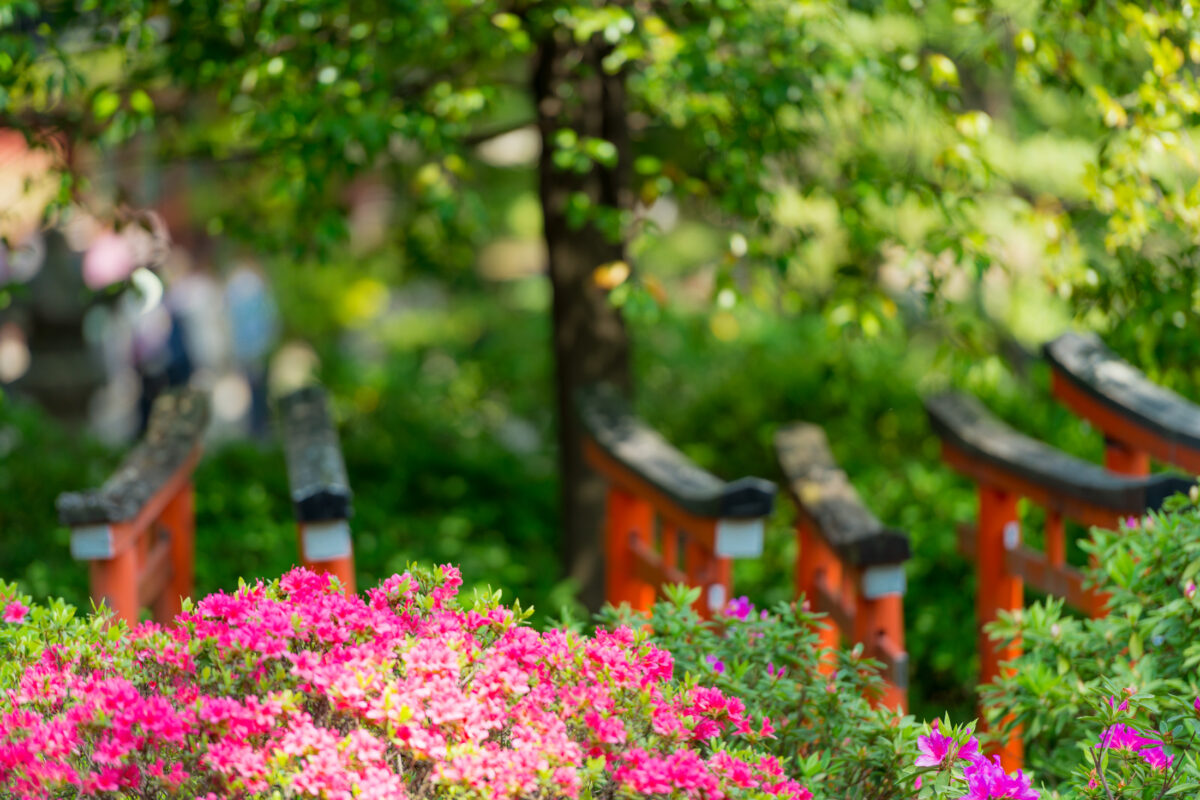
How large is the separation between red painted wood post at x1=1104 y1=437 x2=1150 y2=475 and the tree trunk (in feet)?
7.21

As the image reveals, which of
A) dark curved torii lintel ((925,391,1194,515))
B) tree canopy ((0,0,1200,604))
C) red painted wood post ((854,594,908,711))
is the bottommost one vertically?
red painted wood post ((854,594,908,711))

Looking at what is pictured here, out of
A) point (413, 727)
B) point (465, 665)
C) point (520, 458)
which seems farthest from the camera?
point (520, 458)

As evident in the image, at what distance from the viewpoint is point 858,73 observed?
4938 mm

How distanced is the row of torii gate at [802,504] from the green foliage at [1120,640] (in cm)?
17

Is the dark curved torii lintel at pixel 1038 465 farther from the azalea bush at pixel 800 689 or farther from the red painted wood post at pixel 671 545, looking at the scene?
the red painted wood post at pixel 671 545

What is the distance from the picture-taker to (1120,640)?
11.7 ft

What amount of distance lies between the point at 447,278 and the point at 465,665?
5861 mm

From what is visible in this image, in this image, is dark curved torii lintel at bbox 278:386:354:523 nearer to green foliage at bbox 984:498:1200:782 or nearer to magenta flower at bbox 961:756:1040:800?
green foliage at bbox 984:498:1200:782

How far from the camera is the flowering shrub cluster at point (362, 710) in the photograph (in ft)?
7.66

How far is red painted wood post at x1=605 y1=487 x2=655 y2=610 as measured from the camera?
17.5 feet

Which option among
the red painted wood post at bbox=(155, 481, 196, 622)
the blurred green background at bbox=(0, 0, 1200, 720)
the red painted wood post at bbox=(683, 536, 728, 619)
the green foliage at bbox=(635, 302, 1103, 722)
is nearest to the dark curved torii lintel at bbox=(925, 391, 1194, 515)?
the green foliage at bbox=(635, 302, 1103, 722)

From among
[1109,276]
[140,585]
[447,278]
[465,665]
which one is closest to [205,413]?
[140,585]

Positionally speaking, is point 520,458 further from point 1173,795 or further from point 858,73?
point 1173,795

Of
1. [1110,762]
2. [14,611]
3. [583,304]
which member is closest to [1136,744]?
[1110,762]
